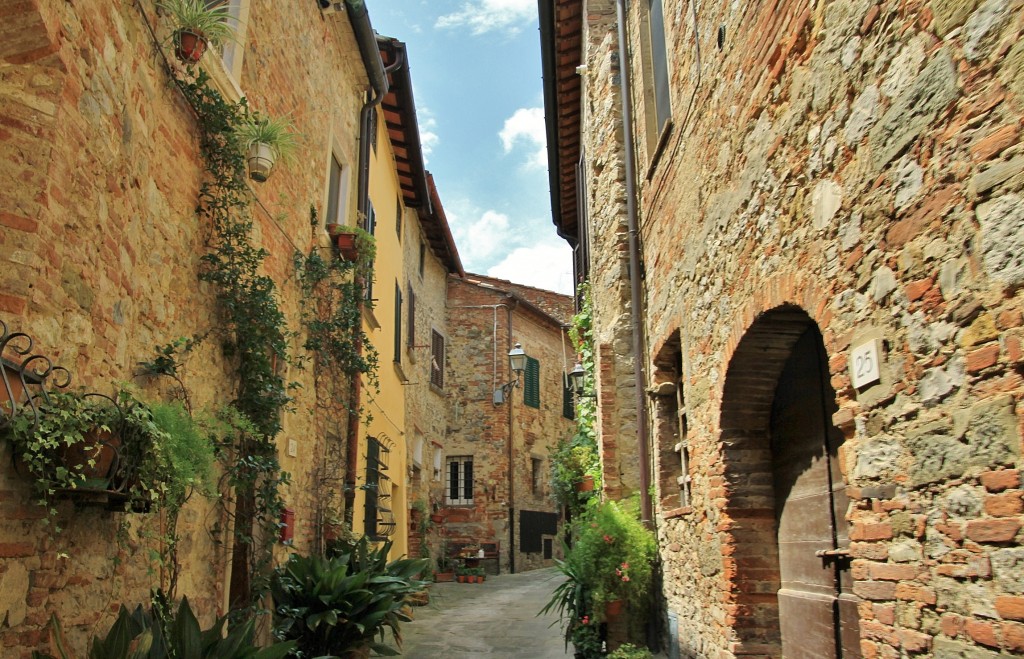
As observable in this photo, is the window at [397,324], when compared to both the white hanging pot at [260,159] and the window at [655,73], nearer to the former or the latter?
the window at [655,73]

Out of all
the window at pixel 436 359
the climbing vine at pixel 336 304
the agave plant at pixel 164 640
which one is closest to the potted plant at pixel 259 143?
the climbing vine at pixel 336 304

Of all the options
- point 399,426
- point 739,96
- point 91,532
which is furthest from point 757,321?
point 399,426

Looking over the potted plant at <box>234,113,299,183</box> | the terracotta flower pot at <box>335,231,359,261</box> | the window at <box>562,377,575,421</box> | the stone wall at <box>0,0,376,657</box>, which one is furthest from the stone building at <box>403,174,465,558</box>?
the stone wall at <box>0,0,376,657</box>

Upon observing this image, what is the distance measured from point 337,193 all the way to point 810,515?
6658 mm

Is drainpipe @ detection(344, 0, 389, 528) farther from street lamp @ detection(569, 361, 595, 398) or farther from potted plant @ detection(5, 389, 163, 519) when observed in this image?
potted plant @ detection(5, 389, 163, 519)

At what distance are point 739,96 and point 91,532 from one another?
3.77 metres

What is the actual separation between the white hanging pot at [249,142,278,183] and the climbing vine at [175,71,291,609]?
66mm

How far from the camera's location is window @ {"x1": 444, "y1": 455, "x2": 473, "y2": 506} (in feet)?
Answer: 60.9

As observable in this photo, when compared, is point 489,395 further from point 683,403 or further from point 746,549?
point 746,549

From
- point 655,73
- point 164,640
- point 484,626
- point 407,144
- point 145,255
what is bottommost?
point 484,626

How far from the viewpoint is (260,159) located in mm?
5266

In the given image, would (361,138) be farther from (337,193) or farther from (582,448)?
(582,448)

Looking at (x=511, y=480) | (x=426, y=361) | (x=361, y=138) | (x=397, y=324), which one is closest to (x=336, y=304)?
(x=361, y=138)

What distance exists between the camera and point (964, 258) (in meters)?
2.25
